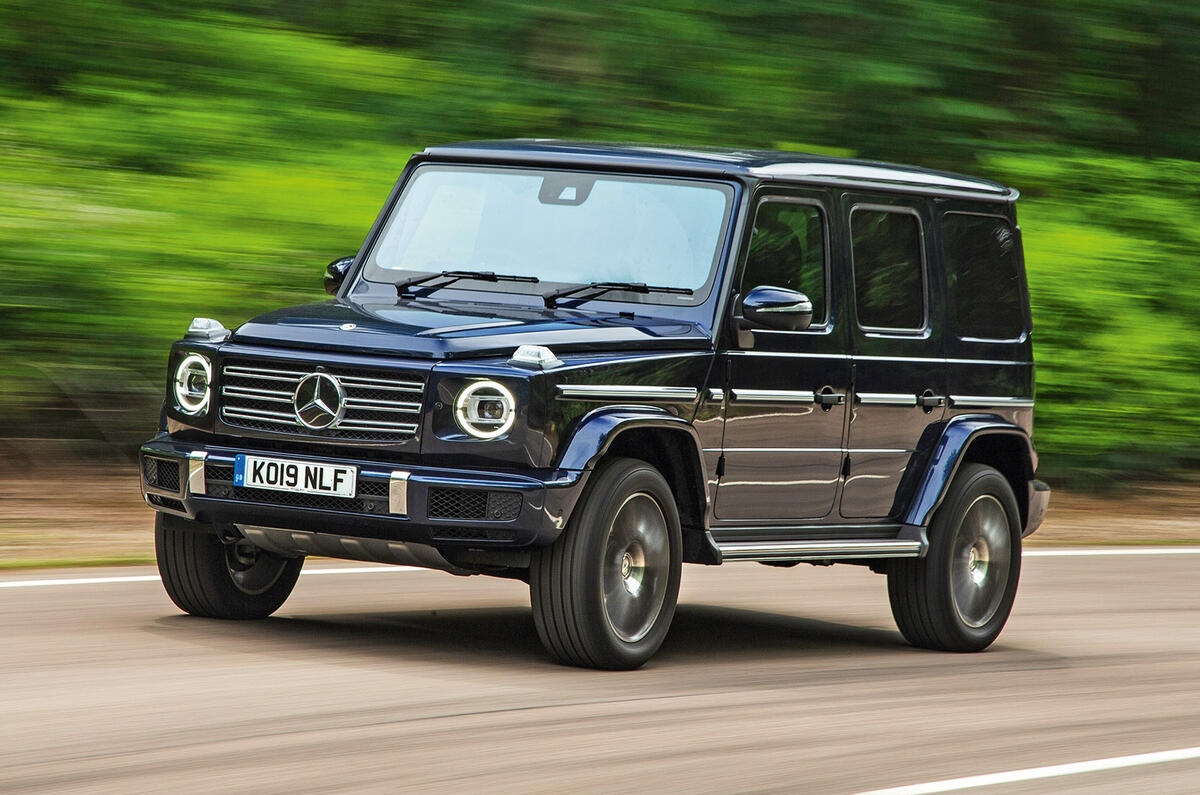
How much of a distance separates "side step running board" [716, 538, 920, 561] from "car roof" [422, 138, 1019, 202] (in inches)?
60.7

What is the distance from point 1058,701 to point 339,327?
316 cm

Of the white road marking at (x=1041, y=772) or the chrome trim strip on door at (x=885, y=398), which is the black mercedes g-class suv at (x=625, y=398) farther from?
the white road marking at (x=1041, y=772)

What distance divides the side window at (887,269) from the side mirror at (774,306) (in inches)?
34.1

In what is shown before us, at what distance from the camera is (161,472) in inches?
301

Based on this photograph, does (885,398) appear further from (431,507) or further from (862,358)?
(431,507)

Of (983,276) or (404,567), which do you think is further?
(404,567)

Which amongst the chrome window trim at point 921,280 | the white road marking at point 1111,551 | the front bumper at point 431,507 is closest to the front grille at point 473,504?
the front bumper at point 431,507

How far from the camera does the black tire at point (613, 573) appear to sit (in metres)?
7.11

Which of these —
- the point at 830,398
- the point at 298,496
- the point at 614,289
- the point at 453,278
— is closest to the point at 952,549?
the point at 830,398

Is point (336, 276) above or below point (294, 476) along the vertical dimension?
above

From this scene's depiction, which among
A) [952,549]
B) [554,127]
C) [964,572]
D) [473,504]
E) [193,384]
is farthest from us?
[554,127]

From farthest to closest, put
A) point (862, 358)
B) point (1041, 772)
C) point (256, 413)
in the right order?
1. point (862, 358)
2. point (256, 413)
3. point (1041, 772)

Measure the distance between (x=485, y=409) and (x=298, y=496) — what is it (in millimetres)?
807

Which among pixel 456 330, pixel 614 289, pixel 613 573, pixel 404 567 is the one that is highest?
pixel 614 289
